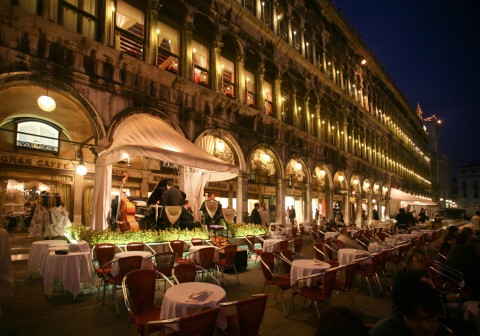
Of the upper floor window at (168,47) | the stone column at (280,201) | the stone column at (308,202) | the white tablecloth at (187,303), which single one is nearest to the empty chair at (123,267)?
the white tablecloth at (187,303)

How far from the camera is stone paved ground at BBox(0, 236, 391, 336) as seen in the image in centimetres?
442

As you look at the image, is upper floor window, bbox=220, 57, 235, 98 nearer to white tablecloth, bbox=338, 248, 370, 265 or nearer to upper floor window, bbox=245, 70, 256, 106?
upper floor window, bbox=245, 70, 256, 106

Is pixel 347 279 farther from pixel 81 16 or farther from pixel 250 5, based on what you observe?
pixel 250 5

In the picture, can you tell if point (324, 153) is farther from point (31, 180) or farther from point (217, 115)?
point (31, 180)

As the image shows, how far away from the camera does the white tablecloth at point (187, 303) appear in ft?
11.2

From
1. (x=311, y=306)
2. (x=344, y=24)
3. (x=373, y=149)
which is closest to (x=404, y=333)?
(x=311, y=306)

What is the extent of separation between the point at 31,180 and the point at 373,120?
3014cm

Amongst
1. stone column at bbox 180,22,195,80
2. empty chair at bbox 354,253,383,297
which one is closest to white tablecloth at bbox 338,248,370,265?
empty chair at bbox 354,253,383,297

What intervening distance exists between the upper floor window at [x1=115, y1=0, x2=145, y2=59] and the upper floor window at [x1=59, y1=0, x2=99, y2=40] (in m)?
0.75

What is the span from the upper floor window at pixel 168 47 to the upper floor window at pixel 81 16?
2.56m

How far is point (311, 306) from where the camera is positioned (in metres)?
5.71

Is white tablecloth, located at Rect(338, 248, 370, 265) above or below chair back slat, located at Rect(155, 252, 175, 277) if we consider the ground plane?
below

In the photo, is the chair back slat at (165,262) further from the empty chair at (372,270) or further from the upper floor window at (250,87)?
the upper floor window at (250,87)

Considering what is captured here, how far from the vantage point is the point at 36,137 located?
12.6 m
